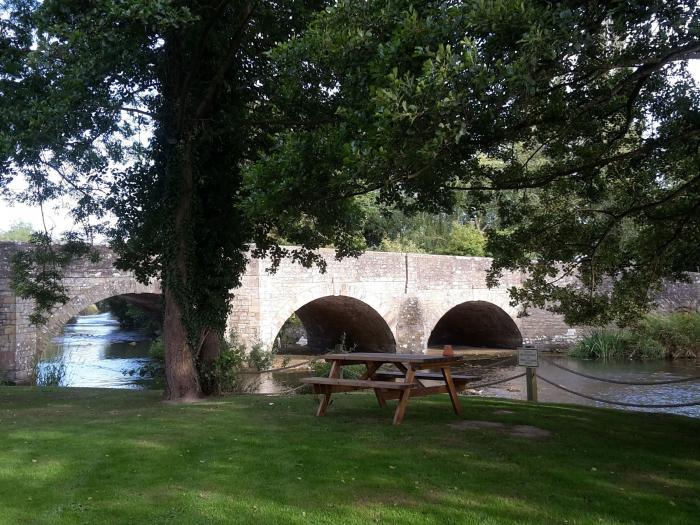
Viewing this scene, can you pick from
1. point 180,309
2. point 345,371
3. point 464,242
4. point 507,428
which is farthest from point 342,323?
point 507,428

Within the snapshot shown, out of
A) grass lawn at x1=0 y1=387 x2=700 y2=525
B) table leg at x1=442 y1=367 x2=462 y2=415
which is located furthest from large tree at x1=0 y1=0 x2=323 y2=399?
table leg at x1=442 y1=367 x2=462 y2=415

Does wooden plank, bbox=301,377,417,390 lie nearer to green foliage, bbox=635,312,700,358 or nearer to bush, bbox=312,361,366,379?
bush, bbox=312,361,366,379

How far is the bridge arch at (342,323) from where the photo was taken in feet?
68.7

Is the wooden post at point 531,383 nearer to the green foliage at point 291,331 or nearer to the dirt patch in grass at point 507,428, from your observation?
the dirt patch in grass at point 507,428

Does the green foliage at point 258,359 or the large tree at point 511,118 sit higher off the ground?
the large tree at point 511,118

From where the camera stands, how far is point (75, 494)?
4.21m

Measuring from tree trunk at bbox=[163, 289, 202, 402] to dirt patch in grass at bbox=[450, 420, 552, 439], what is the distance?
12.3ft

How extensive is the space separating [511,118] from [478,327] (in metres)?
22.4

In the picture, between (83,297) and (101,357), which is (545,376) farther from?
(101,357)

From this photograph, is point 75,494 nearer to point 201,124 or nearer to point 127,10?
point 127,10

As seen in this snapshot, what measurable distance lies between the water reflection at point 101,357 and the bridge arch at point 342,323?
4.36 meters

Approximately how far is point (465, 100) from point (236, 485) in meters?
2.94

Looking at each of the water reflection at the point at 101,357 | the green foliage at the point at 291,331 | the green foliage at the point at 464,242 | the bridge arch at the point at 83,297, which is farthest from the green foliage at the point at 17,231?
the bridge arch at the point at 83,297

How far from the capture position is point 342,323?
24125 millimetres
